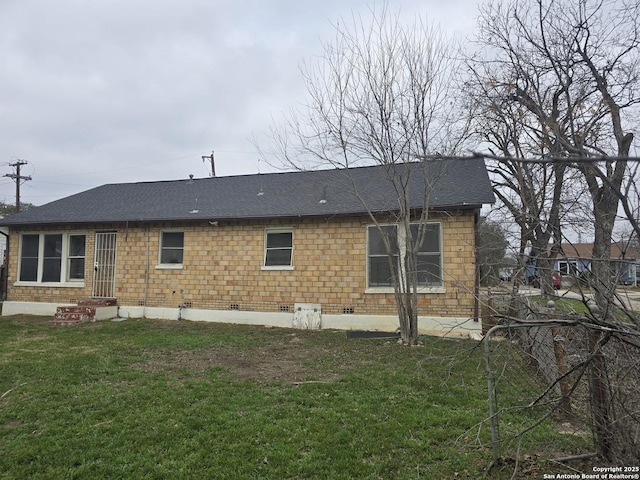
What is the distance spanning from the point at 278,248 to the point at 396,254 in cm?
341

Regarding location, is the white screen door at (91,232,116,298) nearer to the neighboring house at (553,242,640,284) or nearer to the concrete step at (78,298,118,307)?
the concrete step at (78,298,118,307)

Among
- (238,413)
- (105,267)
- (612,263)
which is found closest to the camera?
(612,263)

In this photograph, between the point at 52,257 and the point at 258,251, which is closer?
the point at 258,251

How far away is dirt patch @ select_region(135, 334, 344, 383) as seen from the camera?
20.0ft

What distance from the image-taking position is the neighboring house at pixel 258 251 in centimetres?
998

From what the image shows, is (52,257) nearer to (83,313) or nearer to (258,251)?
(83,313)

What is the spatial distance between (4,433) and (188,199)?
1037 cm

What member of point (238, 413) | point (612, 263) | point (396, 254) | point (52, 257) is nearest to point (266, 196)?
point (396, 254)

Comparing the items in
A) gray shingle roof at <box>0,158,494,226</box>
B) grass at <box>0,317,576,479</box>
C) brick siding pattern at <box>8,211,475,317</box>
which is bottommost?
grass at <box>0,317,576,479</box>

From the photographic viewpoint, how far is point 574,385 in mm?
2449

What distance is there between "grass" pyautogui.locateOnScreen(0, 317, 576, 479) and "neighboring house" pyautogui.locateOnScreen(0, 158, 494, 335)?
100 inches

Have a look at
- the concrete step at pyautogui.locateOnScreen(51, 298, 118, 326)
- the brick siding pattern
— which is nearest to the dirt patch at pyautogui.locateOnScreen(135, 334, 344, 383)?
the brick siding pattern

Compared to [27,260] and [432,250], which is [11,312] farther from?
[432,250]

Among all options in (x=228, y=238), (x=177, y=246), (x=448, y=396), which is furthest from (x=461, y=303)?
(x=177, y=246)
